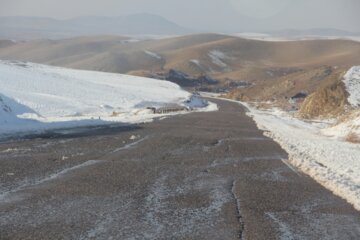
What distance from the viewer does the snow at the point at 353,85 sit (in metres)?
54.1

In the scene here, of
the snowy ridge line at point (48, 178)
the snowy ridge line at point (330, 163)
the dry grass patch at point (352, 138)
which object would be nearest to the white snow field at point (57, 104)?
the snowy ridge line at point (48, 178)

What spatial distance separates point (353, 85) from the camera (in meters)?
58.6

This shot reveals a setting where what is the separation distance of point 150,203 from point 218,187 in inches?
125

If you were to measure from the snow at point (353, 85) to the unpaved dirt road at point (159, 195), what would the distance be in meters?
32.0

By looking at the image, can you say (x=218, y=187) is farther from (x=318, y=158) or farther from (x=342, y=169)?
(x=318, y=158)

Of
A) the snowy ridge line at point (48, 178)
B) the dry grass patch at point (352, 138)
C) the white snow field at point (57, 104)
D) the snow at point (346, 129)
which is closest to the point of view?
the snowy ridge line at point (48, 178)

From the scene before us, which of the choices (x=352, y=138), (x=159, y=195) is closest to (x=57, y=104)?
(x=352, y=138)

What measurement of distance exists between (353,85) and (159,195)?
47.9m

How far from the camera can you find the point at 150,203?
14.0m

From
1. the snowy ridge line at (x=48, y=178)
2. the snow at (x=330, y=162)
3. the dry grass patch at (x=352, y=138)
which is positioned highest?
the snowy ridge line at (x=48, y=178)

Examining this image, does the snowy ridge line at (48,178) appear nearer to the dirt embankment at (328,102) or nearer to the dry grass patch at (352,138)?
the dry grass patch at (352,138)

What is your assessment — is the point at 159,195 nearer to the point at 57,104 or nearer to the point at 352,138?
the point at 352,138

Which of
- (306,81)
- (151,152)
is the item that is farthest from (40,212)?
(306,81)

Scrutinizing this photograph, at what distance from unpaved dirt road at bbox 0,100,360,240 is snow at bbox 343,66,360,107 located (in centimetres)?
3200
